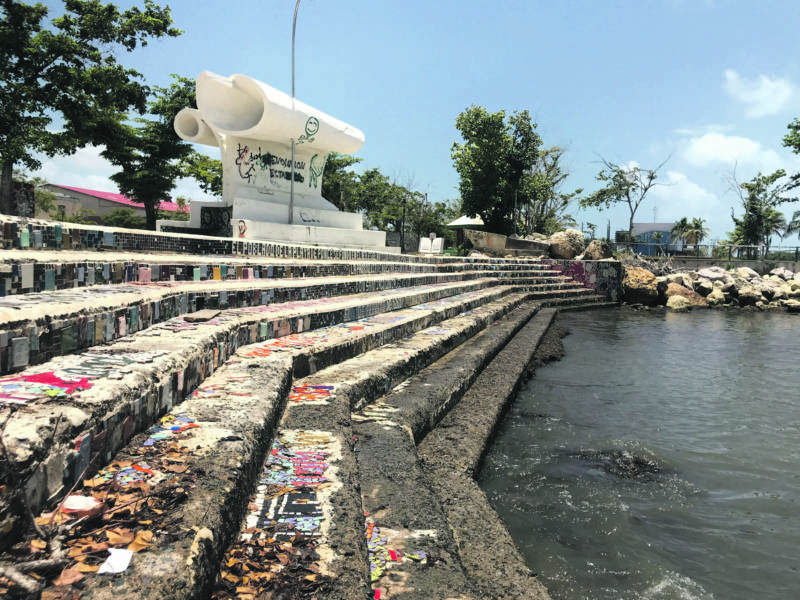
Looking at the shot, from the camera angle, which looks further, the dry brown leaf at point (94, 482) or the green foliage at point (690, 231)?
→ the green foliage at point (690, 231)

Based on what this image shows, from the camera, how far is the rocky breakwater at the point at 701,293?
15508 mm

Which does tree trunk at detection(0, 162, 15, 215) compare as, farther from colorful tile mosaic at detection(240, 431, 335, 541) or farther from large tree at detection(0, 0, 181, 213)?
colorful tile mosaic at detection(240, 431, 335, 541)

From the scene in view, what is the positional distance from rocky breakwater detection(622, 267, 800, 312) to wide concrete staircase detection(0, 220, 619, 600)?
13880mm

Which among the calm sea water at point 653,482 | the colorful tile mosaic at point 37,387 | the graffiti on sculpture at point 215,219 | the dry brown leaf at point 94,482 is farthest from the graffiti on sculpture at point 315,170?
the dry brown leaf at point 94,482

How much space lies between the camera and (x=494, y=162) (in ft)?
94.5

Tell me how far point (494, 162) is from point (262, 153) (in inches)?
767

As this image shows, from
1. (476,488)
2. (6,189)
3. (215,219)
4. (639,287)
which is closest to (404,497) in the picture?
(476,488)

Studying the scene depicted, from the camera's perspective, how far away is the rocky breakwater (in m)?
15.5

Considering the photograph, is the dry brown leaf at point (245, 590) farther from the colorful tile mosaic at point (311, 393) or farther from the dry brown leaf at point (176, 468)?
the colorful tile mosaic at point (311, 393)

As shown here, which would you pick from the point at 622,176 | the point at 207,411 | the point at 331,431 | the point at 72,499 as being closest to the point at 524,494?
the point at 331,431

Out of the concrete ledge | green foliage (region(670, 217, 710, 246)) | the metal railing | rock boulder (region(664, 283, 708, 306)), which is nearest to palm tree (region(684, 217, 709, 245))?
green foliage (region(670, 217, 710, 246))

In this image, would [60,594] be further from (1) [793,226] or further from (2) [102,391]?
(1) [793,226]

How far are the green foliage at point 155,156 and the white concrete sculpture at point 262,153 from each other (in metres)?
14.1

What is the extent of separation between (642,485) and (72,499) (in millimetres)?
2689
